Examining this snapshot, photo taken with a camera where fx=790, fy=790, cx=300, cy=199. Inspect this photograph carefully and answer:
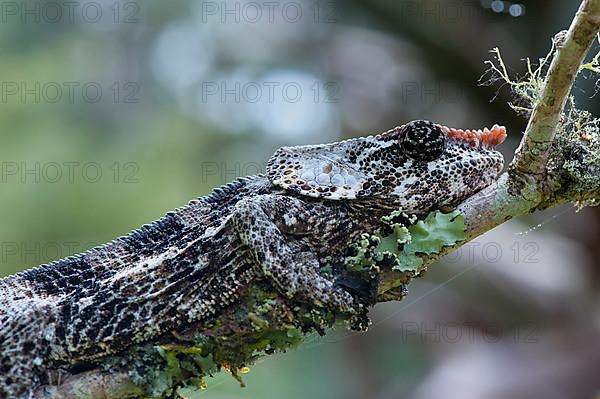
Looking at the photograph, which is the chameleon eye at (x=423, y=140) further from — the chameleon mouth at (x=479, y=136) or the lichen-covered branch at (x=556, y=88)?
the lichen-covered branch at (x=556, y=88)

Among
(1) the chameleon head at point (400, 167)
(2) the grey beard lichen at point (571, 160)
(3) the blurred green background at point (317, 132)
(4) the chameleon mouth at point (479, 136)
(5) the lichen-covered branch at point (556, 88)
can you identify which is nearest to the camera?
(5) the lichen-covered branch at point (556, 88)

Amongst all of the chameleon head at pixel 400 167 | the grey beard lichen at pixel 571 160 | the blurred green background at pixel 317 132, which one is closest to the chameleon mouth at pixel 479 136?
the chameleon head at pixel 400 167

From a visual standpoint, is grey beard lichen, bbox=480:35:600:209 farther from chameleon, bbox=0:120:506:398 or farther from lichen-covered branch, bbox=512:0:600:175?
chameleon, bbox=0:120:506:398

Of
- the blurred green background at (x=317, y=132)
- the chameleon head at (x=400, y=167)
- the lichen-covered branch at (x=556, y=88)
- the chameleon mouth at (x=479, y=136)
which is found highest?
the lichen-covered branch at (x=556, y=88)

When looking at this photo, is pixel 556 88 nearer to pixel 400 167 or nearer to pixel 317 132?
pixel 400 167

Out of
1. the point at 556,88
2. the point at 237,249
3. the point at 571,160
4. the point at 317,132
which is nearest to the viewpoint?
the point at 556,88

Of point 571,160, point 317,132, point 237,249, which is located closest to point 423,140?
point 571,160
